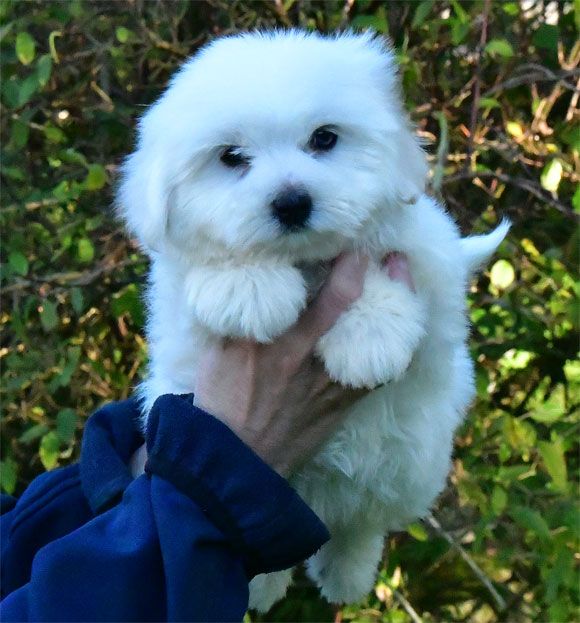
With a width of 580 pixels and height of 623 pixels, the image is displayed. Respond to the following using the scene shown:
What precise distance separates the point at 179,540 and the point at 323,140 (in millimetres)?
913

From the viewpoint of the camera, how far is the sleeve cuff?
1515mm

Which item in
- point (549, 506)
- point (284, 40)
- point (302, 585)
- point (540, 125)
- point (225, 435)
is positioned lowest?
point (302, 585)

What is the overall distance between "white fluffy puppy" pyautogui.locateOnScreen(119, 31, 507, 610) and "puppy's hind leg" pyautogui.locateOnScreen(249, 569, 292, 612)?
253 millimetres

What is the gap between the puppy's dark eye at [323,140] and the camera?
180 cm

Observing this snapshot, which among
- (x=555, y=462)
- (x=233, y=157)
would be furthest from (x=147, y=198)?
(x=555, y=462)

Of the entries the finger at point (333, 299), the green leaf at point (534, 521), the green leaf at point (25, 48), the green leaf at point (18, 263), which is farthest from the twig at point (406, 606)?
the green leaf at point (25, 48)

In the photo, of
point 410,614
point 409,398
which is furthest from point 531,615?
point 409,398

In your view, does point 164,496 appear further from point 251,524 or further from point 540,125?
point 540,125

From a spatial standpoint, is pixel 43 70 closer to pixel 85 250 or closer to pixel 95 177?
pixel 95 177

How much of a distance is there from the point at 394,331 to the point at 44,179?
7.21ft

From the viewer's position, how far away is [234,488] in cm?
152

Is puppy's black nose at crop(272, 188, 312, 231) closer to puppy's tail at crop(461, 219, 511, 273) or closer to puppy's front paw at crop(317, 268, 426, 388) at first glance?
puppy's front paw at crop(317, 268, 426, 388)

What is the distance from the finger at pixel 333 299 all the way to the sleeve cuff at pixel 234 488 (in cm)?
33

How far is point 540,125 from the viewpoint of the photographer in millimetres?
3119
